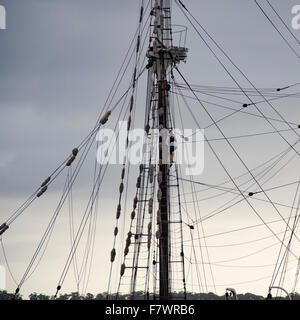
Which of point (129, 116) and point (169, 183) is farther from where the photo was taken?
point (169, 183)

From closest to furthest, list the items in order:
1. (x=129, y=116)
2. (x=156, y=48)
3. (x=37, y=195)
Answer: (x=37, y=195), (x=129, y=116), (x=156, y=48)

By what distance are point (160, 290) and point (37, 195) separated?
39.2 ft

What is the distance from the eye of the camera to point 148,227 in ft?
191

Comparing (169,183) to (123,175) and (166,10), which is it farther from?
(166,10)

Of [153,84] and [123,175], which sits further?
[153,84]

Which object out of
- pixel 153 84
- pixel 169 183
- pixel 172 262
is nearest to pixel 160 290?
pixel 172 262
